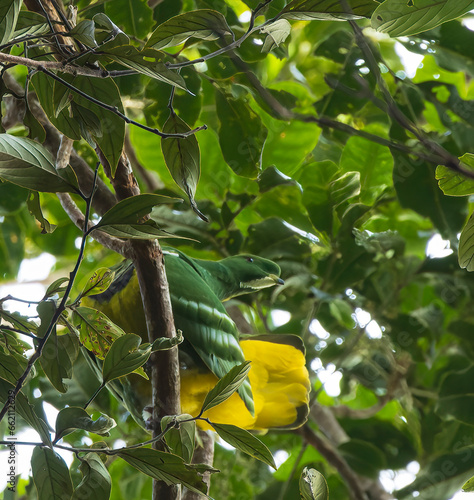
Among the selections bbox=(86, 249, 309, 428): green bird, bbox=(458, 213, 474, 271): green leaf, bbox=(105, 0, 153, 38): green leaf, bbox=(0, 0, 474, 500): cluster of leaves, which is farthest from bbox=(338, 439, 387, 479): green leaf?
bbox=(105, 0, 153, 38): green leaf

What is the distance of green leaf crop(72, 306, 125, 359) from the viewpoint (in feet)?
1.72

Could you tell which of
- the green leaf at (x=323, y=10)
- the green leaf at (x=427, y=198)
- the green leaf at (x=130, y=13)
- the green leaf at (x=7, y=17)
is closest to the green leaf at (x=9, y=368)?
the green leaf at (x=7, y=17)

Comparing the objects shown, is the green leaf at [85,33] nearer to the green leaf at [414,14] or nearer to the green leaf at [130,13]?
the green leaf at [414,14]

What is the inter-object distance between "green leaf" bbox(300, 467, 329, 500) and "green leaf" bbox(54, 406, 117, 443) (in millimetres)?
196

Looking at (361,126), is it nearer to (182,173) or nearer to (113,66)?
(113,66)

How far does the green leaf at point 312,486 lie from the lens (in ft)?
1.71

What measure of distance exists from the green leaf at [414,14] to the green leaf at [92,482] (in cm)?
43

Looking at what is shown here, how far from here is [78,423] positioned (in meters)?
0.45

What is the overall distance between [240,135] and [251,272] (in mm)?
202

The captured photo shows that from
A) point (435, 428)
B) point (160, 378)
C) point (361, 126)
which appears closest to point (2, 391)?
point (160, 378)

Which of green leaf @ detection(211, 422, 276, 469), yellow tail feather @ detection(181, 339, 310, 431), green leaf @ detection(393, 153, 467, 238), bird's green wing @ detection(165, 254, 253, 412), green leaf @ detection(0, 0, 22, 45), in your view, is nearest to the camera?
green leaf @ detection(0, 0, 22, 45)

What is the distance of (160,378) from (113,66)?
0.40m

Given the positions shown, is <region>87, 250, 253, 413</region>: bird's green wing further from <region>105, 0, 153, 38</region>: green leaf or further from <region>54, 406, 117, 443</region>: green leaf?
<region>105, 0, 153, 38</region>: green leaf

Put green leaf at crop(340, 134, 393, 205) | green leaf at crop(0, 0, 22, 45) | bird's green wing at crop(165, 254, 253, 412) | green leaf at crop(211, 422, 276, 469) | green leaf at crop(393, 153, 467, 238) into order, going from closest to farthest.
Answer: green leaf at crop(0, 0, 22, 45) < green leaf at crop(211, 422, 276, 469) < bird's green wing at crop(165, 254, 253, 412) < green leaf at crop(393, 153, 467, 238) < green leaf at crop(340, 134, 393, 205)
